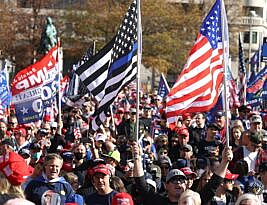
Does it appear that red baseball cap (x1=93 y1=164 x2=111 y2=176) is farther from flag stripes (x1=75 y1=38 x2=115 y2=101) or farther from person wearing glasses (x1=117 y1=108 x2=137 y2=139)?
person wearing glasses (x1=117 y1=108 x2=137 y2=139)

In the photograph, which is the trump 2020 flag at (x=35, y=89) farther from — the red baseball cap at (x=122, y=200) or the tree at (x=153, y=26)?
the tree at (x=153, y=26)

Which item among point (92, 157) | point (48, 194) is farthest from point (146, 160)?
point (48, 194)

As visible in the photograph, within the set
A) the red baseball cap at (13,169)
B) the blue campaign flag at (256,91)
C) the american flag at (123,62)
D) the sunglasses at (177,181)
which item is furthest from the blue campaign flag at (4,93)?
the red baseball cap at (13,169)

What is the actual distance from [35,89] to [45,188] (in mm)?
7808

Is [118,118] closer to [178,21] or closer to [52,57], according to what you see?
[52,57]

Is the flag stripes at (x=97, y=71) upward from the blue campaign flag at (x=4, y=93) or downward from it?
upward

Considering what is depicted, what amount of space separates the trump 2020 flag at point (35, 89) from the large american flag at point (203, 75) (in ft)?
18.0

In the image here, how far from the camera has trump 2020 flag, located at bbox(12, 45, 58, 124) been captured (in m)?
15.3

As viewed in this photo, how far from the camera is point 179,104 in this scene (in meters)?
10.1

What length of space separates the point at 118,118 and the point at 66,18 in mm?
40359

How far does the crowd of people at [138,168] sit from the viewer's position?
702 centimetres

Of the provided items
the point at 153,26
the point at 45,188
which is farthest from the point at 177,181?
the point at 153,26

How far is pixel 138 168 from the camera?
788cm

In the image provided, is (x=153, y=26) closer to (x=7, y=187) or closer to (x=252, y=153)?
(x=252, y=153)
